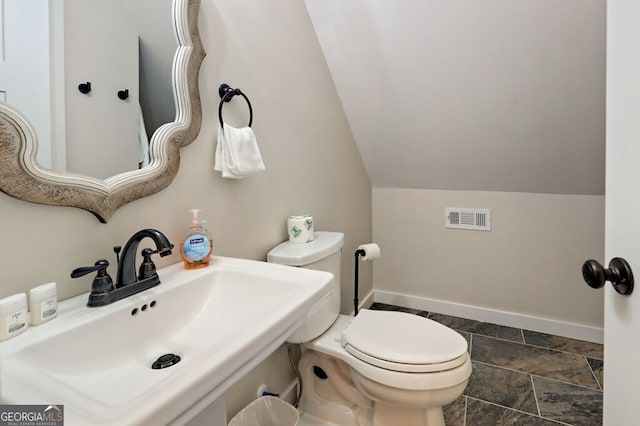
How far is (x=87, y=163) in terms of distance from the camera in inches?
32.2

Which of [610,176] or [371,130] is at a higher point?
[371,130]

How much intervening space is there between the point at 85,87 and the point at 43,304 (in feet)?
1.74

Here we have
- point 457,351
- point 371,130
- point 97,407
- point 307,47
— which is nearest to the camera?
point 97,407

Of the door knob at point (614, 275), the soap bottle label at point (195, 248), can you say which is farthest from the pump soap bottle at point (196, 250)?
the door knob at point (614, 275)

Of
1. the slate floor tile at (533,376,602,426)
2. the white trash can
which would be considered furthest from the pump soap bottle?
the slate floor tile at (533,376,602,426)

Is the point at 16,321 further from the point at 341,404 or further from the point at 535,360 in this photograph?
the point at 535,360

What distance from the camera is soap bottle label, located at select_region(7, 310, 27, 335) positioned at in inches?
24.0

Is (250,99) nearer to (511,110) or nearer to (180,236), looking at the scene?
(180,236)

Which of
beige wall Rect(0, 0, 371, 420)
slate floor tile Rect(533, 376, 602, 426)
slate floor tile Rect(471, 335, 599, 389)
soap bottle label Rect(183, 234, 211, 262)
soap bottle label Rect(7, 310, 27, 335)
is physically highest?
beige wall Rect(0, 0, 371, 420)

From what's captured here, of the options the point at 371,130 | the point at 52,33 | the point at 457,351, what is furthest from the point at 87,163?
the point at 371,130

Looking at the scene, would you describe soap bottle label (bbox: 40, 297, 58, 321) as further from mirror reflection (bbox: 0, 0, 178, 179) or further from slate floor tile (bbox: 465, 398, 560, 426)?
slate floor tile (bbox: 465, 398, 560, 426)

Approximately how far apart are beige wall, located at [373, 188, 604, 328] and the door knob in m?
1.76

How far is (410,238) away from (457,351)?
55.7 inches

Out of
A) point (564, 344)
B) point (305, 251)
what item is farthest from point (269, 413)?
point (564, 344)
